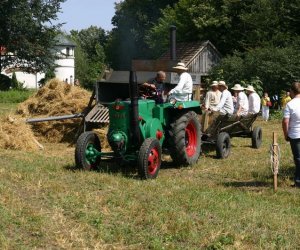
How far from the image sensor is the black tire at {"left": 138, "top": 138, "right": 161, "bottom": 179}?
832 centimetres

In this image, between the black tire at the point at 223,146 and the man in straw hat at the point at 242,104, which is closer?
the black tire at the point at 223,146

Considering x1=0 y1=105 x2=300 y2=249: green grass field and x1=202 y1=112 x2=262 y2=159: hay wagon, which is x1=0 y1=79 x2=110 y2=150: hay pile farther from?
x1=0 y1=105 x2=300 y2=249: green grass field

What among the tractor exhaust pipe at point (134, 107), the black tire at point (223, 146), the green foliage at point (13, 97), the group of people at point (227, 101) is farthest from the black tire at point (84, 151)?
the green foliage at point (13, 97)

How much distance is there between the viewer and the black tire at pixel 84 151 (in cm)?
885

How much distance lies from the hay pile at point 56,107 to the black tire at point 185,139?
13.5 ft

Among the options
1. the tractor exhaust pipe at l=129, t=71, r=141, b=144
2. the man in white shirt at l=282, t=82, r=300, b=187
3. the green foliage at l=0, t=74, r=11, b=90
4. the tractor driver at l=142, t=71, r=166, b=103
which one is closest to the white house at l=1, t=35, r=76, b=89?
the green foliage at l=0, t=74, r=11, b=90

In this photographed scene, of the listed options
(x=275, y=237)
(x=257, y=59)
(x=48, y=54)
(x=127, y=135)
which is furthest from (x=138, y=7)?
(x=275, y=237)

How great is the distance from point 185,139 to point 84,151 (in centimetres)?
219

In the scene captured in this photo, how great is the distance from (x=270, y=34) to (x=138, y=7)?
26.5 metres

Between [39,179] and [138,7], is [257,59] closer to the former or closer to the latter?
[39,179]

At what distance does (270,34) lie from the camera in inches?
1394

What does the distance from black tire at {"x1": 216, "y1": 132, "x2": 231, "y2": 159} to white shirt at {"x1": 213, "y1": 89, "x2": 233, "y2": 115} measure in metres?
0.72

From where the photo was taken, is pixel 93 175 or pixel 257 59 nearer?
pixel 93 175

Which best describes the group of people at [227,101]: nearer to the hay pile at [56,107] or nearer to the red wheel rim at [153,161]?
the hay pile at [56,107]
